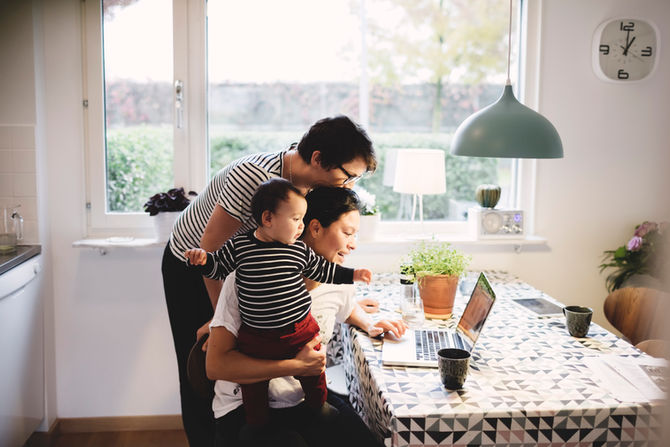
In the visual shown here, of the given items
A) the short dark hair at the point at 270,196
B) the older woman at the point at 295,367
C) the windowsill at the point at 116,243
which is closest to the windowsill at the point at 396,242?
the windowsill at the point at 116,243

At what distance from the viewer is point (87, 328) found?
3.06 metres

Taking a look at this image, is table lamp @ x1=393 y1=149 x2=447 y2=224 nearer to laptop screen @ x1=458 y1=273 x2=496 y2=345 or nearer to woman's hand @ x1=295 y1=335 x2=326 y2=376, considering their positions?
laptop screen @ x1=458 y1=273 x2=496 y2=345

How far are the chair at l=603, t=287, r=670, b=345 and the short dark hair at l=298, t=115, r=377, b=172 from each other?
4.78ft

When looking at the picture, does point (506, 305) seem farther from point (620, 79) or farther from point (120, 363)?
point (120, 363)

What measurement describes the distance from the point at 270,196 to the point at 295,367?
1.50 feet

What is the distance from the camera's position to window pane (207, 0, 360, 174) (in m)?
3.09

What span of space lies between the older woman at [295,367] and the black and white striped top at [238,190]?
0.56 ft

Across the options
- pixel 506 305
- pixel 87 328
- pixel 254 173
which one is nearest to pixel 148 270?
pixel 87 328

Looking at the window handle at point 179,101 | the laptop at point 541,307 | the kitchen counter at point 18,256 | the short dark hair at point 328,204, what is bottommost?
the laptop at point 541,307

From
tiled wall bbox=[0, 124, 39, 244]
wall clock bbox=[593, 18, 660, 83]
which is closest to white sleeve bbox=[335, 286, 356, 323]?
tiled wall bbox=[0, 124, 39, 244]

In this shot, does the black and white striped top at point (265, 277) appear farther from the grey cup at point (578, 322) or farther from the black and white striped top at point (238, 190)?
the grey cup at point (578, 322)

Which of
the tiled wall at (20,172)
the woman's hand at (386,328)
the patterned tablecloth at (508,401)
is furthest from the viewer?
the tiled wall at (20,172)

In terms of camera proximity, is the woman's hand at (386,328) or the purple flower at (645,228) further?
the purple flower at (645,228)

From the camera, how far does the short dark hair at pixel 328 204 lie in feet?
5.91
